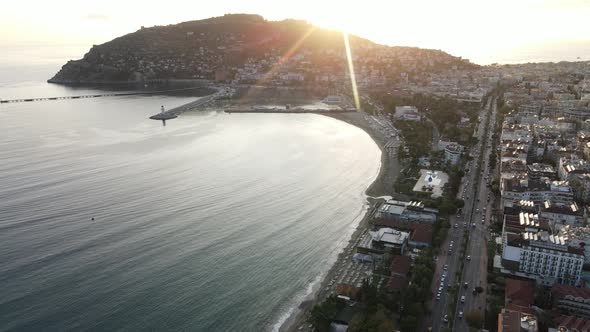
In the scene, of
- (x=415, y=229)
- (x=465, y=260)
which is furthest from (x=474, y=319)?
(x=415, y=229)

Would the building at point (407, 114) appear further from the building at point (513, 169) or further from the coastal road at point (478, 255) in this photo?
the building at point (513, 169)

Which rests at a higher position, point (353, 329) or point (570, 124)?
point (570, 124)

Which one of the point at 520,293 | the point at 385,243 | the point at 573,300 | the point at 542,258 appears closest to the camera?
the point at 573,300

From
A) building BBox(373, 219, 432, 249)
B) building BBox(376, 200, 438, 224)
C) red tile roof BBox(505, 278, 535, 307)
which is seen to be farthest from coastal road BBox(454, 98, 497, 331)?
building BBox(376, 200, 438, 224)

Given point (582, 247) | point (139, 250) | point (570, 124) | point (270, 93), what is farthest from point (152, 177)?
point (270, 93)

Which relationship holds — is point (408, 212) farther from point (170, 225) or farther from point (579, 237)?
point (170, 225)

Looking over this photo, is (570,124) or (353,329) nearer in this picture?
(353,329)

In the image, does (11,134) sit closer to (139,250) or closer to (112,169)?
(112,169)
